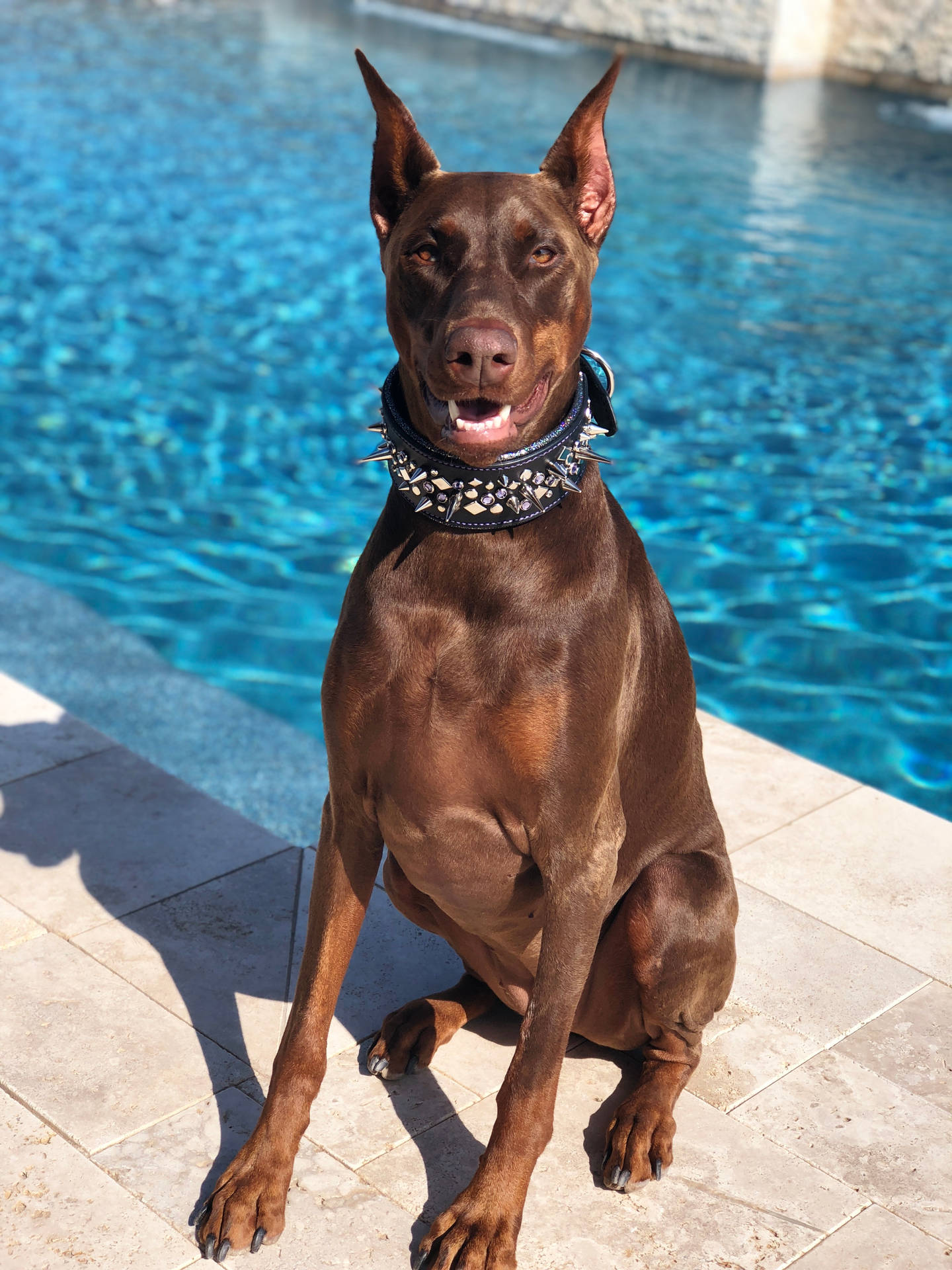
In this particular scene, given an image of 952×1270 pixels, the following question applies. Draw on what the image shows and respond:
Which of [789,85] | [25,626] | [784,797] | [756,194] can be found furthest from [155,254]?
[789,85]

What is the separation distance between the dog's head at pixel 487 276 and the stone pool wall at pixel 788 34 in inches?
743

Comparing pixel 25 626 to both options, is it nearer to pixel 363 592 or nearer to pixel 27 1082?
pixel 27 1082

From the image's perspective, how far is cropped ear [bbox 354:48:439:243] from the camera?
6.99ft

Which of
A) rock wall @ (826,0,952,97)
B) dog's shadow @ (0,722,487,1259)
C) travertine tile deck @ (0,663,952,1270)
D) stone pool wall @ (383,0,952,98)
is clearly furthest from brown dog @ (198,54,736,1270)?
rock wall @ (826,0,952,97)

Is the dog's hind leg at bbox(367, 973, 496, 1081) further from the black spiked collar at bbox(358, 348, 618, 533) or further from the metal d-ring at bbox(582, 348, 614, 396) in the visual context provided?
the metal d-ring at bbox(582, 348, 614, 396)

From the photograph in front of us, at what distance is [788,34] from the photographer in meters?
19.1

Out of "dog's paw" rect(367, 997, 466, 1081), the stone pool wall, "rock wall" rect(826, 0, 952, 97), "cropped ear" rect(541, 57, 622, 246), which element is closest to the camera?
"cropped ear" rect(541, 57, 622, 246)

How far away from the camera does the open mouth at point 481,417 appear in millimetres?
2008

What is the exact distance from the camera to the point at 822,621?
18.4 feet

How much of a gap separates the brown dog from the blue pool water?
2740 mm

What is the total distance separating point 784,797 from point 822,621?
82.3 inches

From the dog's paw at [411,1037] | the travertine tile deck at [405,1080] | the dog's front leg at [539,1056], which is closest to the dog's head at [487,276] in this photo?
the dog's front leg at [539,1056]

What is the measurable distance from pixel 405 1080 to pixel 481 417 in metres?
1.38

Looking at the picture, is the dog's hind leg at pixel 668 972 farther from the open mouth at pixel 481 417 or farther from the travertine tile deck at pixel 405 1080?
the open mouth at pixel 481 417
